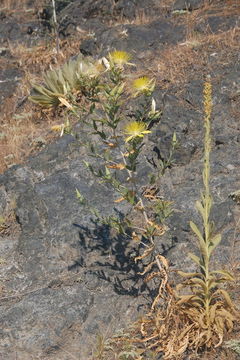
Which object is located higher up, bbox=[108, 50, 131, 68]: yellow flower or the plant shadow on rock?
bbox=[108, 50, 131, 68]: yellow flower

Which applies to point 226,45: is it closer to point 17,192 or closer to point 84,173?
point 84,173

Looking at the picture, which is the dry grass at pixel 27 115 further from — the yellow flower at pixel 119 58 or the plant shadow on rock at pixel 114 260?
the yellow flower at pixel 119 58

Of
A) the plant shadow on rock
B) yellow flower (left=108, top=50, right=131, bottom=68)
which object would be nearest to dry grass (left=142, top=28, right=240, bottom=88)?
the plant shadow on rock

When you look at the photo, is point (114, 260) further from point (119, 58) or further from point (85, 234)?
point (119, 58)

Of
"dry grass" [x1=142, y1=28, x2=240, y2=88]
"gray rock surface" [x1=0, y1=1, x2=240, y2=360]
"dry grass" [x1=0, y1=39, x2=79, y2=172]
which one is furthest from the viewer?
"dry grass" [x1=142, y1=28, x2=240, y2=88]

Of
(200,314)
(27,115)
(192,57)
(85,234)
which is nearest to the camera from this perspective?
(200,314)

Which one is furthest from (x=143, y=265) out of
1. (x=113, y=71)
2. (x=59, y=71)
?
(x=59, y=71)

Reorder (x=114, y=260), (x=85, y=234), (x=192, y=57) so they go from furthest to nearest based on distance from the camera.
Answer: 1. (x=192, y=57)
2. (x=85, y=234)
3. (x=114, y=260)

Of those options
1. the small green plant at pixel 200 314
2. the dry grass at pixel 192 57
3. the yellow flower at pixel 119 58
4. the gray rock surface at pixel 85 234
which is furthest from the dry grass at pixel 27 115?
the small green plant at pixel 200 314

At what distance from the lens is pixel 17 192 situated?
6.00 meters

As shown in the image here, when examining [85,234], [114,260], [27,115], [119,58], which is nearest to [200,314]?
[114,260]

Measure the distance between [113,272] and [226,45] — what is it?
3971 mm

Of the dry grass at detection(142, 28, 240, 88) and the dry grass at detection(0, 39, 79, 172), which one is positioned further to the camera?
the dry grass at detection(142, 28, 240, 88)

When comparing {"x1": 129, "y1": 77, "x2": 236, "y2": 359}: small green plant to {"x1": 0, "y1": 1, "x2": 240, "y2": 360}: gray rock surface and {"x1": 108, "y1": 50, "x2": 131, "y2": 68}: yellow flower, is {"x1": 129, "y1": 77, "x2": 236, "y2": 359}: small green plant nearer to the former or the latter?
{"x1": 0, "y1": 1, "x2": 240, "y2": 360}: gray rock surface
